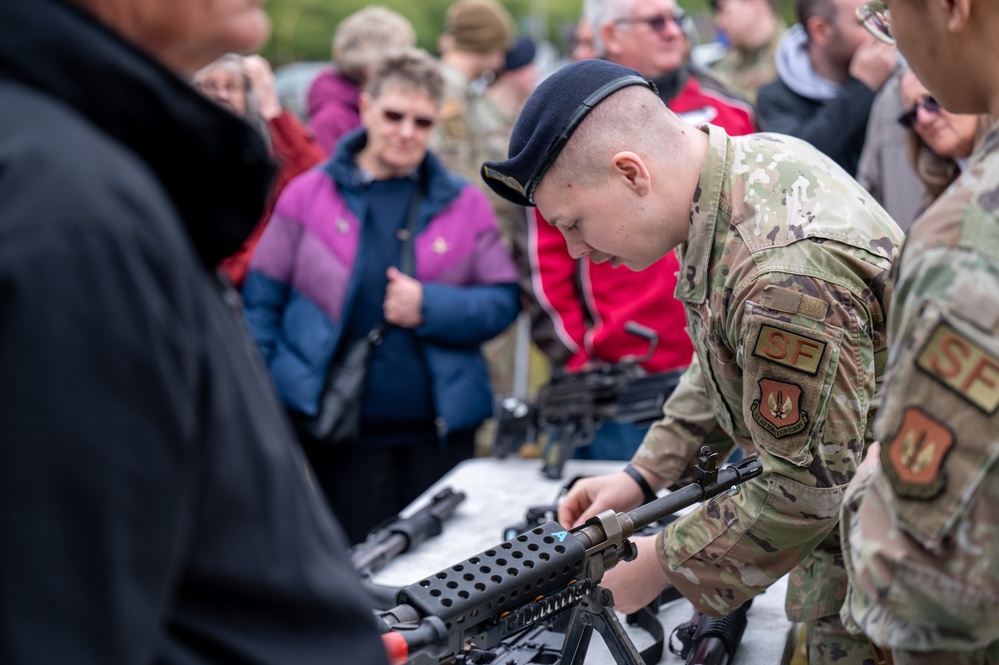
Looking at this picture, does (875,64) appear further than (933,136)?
Yes

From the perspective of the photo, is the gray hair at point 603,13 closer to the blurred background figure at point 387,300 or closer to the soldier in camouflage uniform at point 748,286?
the blurred background figure at point 387,300

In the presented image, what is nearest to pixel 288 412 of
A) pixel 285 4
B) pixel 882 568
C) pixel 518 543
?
pixel 518 543

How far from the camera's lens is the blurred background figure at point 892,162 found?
151 inches

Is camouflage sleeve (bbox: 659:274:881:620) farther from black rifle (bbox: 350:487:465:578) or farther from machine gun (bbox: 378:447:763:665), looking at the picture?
black rifle (bbox: 350:487:465:578)

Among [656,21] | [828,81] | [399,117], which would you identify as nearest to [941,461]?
[399,117]

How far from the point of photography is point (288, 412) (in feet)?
12.7

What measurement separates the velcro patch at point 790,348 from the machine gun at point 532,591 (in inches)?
9.6

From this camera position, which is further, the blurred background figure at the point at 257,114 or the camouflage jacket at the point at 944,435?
the blurred background figure at the point at 257,114

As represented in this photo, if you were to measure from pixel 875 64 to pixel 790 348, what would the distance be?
2.77 metres

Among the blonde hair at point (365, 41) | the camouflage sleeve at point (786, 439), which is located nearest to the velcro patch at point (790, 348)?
the camouflage sleeve at point (786, 439)

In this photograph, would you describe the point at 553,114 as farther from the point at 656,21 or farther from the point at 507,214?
the point at 507,214

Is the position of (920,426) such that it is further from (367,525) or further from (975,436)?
(367,525)

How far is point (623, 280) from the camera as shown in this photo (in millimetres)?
4012

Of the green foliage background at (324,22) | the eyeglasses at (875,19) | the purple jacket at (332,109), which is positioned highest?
the eyeglasses at (875,19)
